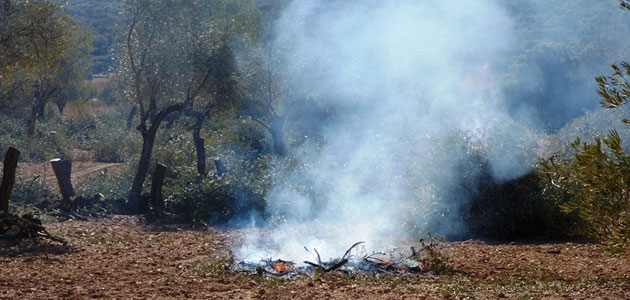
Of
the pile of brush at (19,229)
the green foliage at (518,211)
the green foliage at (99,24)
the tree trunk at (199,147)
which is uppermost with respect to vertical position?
the green foliage at (99,24)

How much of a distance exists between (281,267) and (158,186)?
6.32m

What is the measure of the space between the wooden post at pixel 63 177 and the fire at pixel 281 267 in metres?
6.46

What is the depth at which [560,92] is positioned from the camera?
23047 mm

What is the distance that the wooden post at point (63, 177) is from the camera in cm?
1194

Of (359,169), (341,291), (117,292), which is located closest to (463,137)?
(359,169)

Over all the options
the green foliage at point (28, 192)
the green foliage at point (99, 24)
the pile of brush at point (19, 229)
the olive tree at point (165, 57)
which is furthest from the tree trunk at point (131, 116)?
the green foliage at point (99, 24)

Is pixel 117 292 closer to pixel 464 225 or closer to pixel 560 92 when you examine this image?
pixel 464 225

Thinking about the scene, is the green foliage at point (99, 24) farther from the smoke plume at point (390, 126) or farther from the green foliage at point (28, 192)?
the green foliage at point (28, 192)

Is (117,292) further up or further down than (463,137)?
further down

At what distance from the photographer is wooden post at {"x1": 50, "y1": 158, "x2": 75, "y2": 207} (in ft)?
39.2

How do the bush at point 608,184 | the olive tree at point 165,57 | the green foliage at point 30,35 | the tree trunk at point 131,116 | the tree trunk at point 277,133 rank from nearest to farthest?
1. the bush at point 608,184
2. the green foliage at point 30,35
3. the olive tree at point 165,57
4. the tree trunk at point 277,133
5. the tree trunk at point 131,116

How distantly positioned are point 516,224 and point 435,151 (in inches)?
68.0

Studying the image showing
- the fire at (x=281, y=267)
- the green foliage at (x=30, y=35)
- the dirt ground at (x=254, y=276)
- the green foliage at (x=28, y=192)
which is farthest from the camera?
the green foliage at (x=28, y=192)

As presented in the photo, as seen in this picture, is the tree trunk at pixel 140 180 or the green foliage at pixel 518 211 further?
the tree trunk at pixel 140 180
